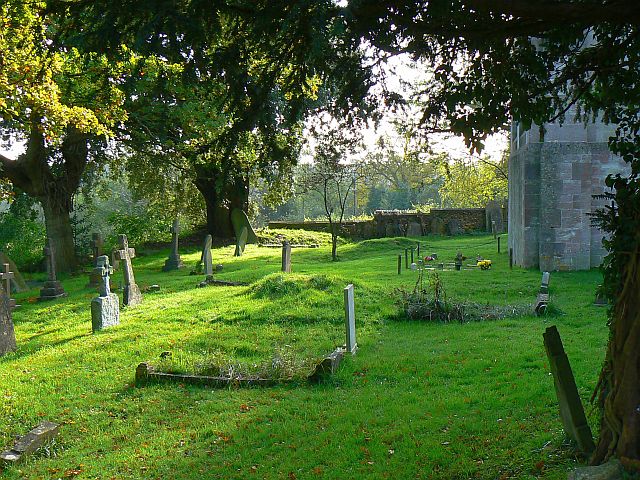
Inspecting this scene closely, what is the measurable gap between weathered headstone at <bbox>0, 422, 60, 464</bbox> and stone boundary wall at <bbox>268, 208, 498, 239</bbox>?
Result: 26.9 meters

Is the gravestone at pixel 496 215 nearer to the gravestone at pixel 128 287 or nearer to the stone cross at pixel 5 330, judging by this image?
the gravestone at pixel 128 287

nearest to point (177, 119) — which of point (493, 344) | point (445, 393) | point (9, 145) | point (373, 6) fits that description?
point (9, 145)

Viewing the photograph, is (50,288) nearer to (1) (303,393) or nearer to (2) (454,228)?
(1) (303,393)

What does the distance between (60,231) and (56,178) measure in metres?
1.96

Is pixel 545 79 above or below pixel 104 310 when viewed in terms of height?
above

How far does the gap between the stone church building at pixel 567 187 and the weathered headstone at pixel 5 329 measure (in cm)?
Answer: 1351

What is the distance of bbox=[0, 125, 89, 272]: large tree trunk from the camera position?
2066 centimetres

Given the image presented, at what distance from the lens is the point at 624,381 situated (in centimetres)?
401

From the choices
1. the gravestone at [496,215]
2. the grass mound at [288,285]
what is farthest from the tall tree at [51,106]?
the gravestone at [496,215]

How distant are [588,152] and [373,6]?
1437cm

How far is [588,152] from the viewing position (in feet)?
54.8

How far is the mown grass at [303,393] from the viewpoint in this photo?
18.0 feet

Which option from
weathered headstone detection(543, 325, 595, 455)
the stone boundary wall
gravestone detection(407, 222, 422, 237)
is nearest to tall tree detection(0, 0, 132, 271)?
weathered headstone detection(543, 325, 595, 455)

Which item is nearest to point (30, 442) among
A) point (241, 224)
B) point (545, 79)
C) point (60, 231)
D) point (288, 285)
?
point (545, 79)
